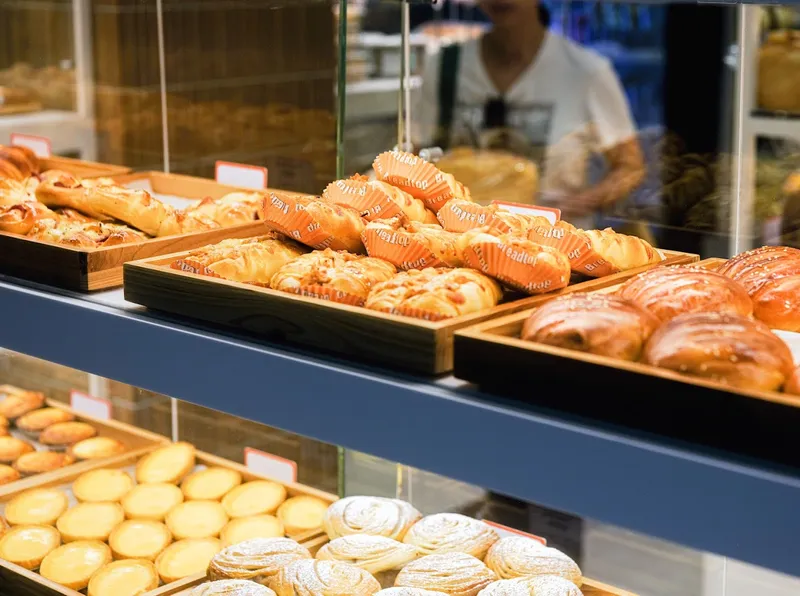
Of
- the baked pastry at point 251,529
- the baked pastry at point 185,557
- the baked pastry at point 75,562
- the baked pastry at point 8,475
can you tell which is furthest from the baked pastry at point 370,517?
the baked pastry at point 8,475

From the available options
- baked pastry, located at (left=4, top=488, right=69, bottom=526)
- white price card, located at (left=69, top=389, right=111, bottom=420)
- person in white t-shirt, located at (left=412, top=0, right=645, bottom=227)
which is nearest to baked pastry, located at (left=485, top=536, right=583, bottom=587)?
baked pastry, located at (left=4, top=488, right=69, bottom=526)

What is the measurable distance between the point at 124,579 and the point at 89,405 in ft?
2.74

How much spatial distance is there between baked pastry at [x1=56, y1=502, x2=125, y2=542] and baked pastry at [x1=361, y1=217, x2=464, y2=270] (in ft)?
3.81

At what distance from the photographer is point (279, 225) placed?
127cm

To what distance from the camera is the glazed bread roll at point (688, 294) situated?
100cm

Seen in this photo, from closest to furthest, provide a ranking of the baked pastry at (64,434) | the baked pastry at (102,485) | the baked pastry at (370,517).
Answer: the baked pastry at (370,517)
the baked pastry at (102,485)
the baked pastry at (64,434)

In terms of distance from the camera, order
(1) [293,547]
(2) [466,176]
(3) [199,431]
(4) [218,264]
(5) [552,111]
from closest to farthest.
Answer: (4) [218,264], (1) [293,547], (3) [199,431], (2) [466,176], (5) [552,111]

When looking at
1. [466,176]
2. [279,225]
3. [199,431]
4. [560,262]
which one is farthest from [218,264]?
[466,176]

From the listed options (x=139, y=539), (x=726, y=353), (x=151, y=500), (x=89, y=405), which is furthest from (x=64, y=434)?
(x=726, y=353)

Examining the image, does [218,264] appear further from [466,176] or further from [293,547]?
[466,176]

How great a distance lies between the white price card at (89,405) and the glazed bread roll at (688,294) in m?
1.82

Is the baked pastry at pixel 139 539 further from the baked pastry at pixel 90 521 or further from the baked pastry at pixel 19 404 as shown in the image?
the baked pastry at pixel 19 404

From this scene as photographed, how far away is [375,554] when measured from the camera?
1.72 m

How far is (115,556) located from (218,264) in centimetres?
103
